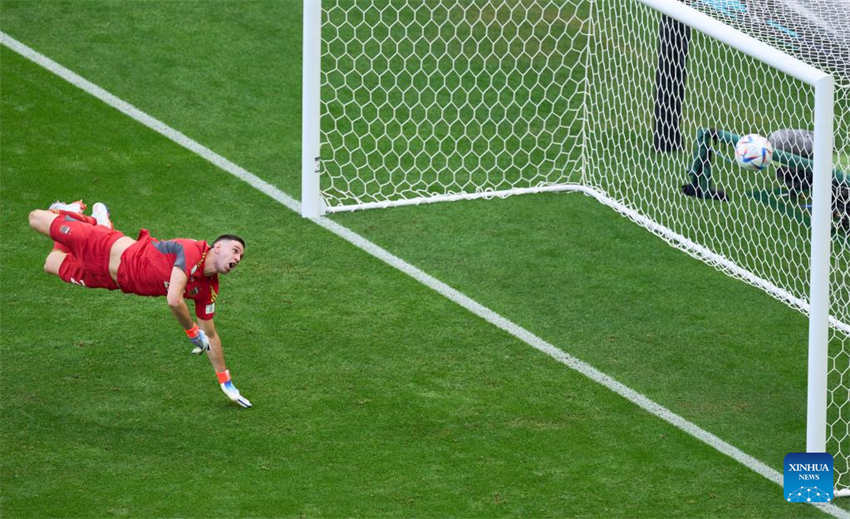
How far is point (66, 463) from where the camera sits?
25.6 feet

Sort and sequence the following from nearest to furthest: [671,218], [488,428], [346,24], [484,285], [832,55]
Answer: [488,428], [832,55], [484,285], [671,218], [346,24]

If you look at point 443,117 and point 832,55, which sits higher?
point 832,55

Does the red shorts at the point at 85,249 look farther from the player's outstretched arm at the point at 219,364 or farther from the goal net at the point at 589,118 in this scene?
the goal net at the point at 589,118

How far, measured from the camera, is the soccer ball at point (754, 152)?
33.2 ft

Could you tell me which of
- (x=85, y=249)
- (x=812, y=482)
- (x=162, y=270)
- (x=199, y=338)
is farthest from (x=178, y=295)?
(x=812, y=482)

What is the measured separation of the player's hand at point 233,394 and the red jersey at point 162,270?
451mm

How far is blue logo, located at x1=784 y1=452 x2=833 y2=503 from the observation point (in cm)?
770

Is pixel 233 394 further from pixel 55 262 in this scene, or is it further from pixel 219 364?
pixel 55 262

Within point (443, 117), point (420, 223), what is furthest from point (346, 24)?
point (420, 223)

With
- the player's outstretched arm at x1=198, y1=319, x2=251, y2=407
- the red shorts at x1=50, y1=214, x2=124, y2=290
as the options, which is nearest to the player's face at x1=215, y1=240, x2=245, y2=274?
the player's outstretched arm at x1=198, y1=319, x2=251, y2=407

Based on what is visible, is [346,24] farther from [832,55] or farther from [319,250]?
[832,55]

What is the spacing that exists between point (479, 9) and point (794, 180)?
3518mm

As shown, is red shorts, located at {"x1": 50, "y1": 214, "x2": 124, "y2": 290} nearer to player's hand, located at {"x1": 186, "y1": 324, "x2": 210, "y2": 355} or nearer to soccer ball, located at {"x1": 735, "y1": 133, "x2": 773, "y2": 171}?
player's hand, located at {"x1": 186, "y1": 324, "x2": 210, "y2": 355}

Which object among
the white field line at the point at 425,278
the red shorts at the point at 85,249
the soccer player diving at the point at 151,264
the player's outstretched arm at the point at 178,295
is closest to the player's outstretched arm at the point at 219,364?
the soccer player diving at the point at 151,264
